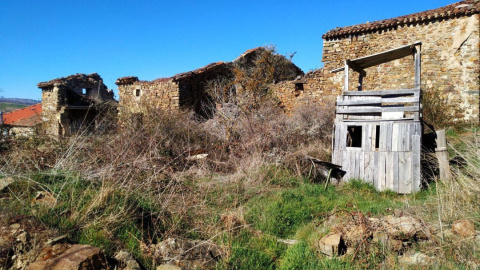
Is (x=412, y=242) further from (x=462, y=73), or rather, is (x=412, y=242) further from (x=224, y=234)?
(x=462, y=73)

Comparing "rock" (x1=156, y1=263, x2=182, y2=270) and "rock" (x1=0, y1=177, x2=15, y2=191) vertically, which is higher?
"rock" (x1=0, y1=177, x2=15, y2=191)

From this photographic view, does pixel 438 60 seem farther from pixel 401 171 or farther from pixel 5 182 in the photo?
pixel 5 182

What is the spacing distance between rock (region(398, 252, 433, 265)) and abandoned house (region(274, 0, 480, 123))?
31.4 feet

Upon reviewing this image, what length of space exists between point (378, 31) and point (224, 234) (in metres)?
13.0

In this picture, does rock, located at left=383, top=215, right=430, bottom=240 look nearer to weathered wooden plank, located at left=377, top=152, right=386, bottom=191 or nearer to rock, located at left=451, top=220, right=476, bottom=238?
rock, located at left=451, top=220, right=476, bottom=238

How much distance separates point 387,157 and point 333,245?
4.03 metres

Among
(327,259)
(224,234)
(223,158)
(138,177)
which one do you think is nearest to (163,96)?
(223,158)

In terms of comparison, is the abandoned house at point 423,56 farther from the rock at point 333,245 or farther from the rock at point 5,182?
the rock at point 5,182

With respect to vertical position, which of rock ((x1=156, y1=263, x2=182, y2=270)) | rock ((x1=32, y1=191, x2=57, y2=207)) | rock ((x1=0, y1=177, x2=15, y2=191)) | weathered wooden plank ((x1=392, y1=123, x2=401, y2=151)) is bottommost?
rock ((x1=156, y1=263, x2=182, y2=270))

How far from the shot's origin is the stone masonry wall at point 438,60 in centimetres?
1231

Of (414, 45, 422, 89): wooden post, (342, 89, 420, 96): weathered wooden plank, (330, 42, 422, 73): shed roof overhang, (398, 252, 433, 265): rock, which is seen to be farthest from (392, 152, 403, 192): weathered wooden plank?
(398, 252, 433, 265): rock

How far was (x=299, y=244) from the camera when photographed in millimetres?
4359

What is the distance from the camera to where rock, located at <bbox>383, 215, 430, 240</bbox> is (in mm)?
4117

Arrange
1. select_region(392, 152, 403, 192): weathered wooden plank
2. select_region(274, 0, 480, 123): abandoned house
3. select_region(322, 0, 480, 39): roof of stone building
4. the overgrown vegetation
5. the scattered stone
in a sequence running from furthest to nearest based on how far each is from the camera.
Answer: select_region(274, 0, 480, 123): abandoned house → select_region(322, 0, 480, 39): roof of stone building → select_region(392, 152, 403, 192): weathered wooden plank → the scattered stone → the overgrown vegetation
